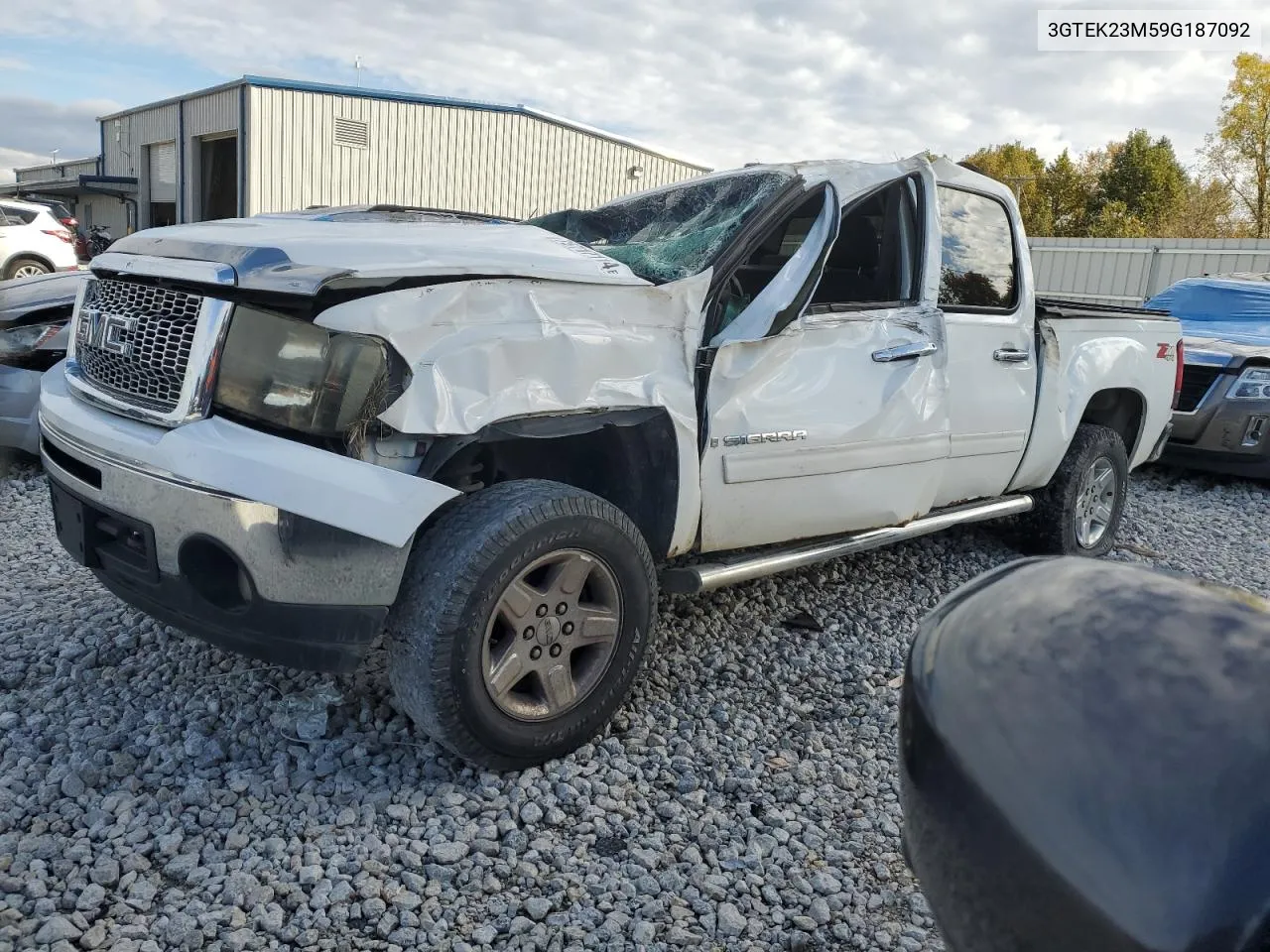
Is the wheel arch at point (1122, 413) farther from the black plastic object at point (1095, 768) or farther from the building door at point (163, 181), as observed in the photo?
the building door at point (163, 181)

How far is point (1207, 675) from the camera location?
907 mm

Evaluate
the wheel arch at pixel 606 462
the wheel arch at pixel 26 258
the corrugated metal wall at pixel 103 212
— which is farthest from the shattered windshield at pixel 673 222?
the corrugated metal wall at pixel 103 212

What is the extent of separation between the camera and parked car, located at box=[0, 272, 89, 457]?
5.59m

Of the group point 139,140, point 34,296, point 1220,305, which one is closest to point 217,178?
point 139,140

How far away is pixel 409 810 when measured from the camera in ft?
8.40

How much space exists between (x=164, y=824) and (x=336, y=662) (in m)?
0.58

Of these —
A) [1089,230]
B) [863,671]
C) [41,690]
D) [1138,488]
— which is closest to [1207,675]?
[863,671]

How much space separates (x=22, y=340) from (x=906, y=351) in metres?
4.98

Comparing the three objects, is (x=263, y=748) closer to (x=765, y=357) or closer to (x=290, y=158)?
(x=765, y=357)

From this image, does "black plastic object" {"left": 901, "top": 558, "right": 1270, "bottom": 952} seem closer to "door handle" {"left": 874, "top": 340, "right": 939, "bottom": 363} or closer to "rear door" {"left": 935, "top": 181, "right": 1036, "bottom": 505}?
"door handle" {"left": 874, "top": 340, "right": 939, "bottom": 363}

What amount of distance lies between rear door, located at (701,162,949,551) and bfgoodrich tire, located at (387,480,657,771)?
52 cm

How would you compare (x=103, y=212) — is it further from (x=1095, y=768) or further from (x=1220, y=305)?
(x=1095, y=768)

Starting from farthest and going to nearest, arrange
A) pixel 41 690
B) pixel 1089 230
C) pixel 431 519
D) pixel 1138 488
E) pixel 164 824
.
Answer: pixel 1089 230 → pixel 1138 488 → pixel 41 690 → pixel 431 519 → pixel 164 824

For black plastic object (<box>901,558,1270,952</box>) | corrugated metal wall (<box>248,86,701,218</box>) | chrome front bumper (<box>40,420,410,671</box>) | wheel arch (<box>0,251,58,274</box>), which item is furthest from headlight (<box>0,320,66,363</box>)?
corrugated metal wall (<box>248,86,701,218</box>)
